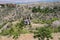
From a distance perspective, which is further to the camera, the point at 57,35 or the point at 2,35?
the point at 2,35

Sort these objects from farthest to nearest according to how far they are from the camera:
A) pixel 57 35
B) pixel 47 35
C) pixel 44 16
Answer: pixel 44 16
pixel 57 35
pixel 47 35

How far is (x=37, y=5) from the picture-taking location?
65.1 ft

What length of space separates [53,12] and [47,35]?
9257mm

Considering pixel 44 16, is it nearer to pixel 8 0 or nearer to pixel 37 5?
pixel 8 0

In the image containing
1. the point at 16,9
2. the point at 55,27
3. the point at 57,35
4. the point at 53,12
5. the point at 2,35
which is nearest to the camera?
the point at 57,35

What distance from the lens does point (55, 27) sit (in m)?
10.1

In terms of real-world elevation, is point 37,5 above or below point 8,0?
below

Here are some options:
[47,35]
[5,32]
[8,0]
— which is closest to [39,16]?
[8,0]

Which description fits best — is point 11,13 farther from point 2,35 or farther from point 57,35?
point 57,35

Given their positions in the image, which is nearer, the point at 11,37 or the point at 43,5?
the point at 11,37

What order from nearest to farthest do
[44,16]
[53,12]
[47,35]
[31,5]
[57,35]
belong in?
[47,35] → [57,35] → [44,16] → [53,12] → [31,5]

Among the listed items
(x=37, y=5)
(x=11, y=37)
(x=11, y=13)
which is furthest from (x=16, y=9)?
(x=11, y=37)

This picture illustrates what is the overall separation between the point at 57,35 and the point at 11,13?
919cm

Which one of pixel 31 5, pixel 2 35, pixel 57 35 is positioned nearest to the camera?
pixel 57 35
